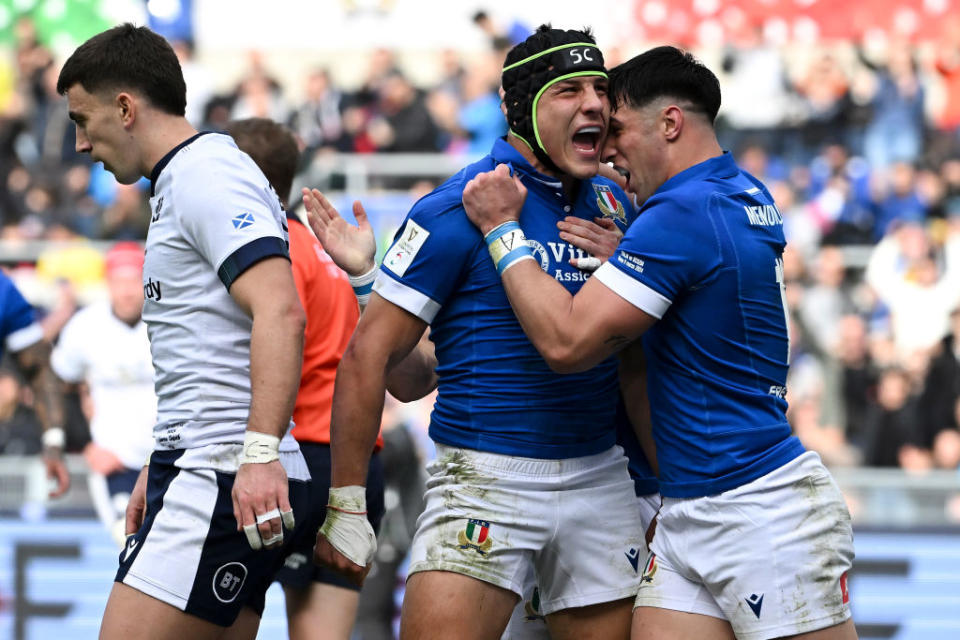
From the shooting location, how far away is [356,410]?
14.7 ft

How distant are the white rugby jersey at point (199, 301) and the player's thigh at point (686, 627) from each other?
141 cm

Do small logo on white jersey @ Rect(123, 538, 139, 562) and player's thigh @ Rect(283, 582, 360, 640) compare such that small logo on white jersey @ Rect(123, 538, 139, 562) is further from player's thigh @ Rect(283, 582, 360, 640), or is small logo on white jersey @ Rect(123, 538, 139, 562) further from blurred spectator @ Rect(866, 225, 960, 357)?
blurred spectator @ Rect(866, 225, 960, 357)

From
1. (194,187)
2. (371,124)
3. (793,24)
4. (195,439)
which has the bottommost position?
(195,439)

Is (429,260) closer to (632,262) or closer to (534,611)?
(632,262)

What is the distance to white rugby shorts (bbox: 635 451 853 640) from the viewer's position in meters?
3.99

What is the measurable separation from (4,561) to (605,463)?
584 centimetres

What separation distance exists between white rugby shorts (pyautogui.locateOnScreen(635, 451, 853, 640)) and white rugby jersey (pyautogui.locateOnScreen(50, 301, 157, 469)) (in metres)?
4.87

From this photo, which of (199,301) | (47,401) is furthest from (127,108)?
(47,401)

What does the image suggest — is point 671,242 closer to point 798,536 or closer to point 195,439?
point 798,536

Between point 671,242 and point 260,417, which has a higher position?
point 671,242

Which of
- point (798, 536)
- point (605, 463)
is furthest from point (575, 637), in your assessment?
point (798, 536)

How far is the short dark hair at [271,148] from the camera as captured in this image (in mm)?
5633

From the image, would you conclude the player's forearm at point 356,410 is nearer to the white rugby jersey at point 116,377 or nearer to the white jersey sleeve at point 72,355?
the white rugby jersey at point 116,377

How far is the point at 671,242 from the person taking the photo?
4.08m
